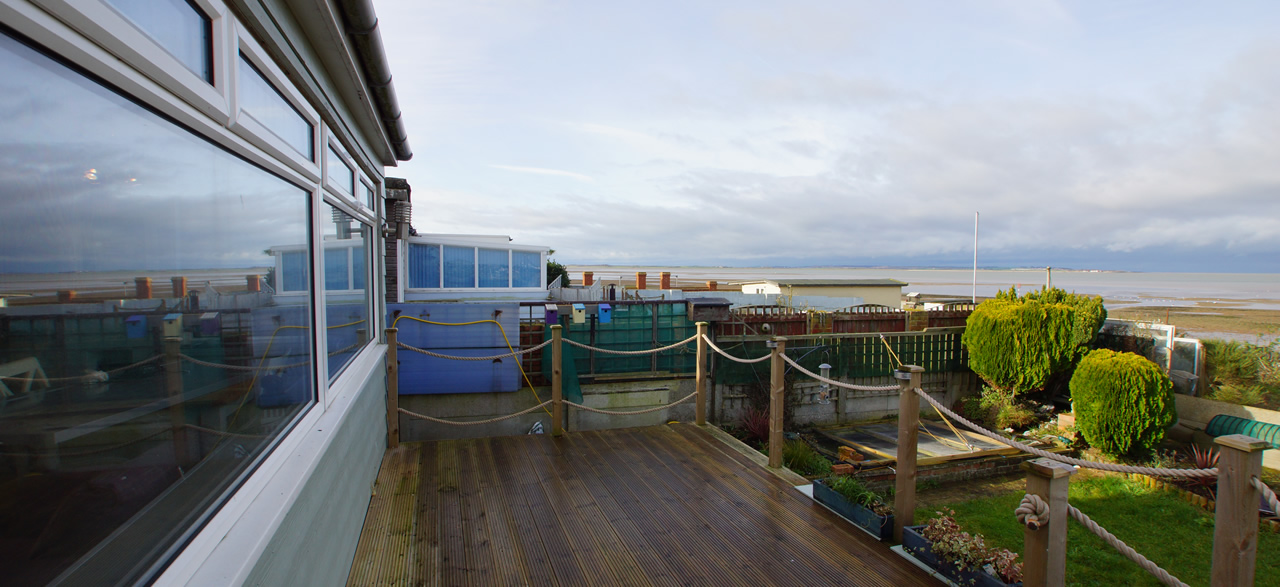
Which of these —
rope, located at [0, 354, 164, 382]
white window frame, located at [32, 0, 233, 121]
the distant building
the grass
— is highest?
white window frame, located at [32, 0, 233, 121]

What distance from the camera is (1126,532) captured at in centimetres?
627

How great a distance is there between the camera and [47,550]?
859 mm

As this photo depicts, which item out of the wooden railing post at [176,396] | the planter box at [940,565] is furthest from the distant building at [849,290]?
the wooden railing post at [176,396]

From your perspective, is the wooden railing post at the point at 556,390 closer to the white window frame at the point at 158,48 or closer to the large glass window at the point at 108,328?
the large glass window at the point at 108,328

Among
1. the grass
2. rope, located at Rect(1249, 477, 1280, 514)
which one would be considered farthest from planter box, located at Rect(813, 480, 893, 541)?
the grass

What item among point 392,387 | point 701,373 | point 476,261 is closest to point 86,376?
point 392,387

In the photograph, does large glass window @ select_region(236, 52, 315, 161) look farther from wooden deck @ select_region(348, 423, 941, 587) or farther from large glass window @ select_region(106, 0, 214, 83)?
wooden deck @ select_region(348, 423, 941, 587)

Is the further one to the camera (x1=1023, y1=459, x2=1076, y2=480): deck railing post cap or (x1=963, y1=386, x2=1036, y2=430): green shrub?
(x1=963, y1=386, x2=1036, y2=430): green shrub

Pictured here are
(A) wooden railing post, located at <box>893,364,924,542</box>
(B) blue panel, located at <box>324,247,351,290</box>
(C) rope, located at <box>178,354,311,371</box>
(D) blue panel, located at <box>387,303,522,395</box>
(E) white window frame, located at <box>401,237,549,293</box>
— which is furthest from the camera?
(E) white window frame, located at <box>401,237,549,293</box>

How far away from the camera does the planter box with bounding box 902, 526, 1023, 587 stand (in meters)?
2.69

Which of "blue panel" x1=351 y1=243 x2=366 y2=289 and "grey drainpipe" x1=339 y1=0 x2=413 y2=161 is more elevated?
"grey drainpipe" x1=339 y1=0 x2=413 y2=161

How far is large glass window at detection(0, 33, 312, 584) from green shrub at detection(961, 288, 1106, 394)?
1163cm

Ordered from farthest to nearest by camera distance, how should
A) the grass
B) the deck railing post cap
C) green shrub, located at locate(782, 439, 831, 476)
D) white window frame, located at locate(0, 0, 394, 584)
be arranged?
green shrub, located at locate(782, 439, 831, 476), the grass, the deck railing post cap, white window frame, located at locate(0, 0, 394, 584)

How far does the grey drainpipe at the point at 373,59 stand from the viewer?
8.91 feet
